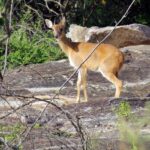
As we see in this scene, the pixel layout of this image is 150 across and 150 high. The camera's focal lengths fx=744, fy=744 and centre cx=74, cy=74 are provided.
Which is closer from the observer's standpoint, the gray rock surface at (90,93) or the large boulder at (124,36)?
the gray rock surface at (90,93)

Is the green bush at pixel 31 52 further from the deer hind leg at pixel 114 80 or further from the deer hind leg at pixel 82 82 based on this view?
the deer hind leg at pixel 114 80

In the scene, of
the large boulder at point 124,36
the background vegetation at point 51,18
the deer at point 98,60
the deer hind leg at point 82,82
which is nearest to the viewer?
the deer hind leg at point 82,82

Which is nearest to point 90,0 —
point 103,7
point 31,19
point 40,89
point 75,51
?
point 103,7

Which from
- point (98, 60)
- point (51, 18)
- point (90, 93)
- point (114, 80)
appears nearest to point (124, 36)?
point (51, 18)

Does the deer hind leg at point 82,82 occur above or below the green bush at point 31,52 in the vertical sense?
above

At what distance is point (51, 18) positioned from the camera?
2248cm

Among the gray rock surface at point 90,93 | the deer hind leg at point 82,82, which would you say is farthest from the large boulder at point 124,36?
the deer hind leg at point 82,82

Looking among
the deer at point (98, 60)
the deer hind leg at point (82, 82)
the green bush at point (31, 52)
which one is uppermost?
the deer at point (98, 60)

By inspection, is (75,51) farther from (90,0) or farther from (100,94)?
(90,0)

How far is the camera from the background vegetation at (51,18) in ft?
58.9

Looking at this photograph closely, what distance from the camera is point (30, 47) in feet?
60.0

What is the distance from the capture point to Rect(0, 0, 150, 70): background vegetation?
18.0 metres

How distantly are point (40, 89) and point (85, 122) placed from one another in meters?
3.69

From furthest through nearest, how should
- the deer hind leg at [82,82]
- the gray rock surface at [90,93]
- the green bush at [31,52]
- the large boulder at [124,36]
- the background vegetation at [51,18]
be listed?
1. the large boulder at [124,36]
2. the background vegetation at [51,18]
3. the green bush at [31,52]
4. the deer hind leg at [82,82]
5. the gray rock surface at [90,93]
